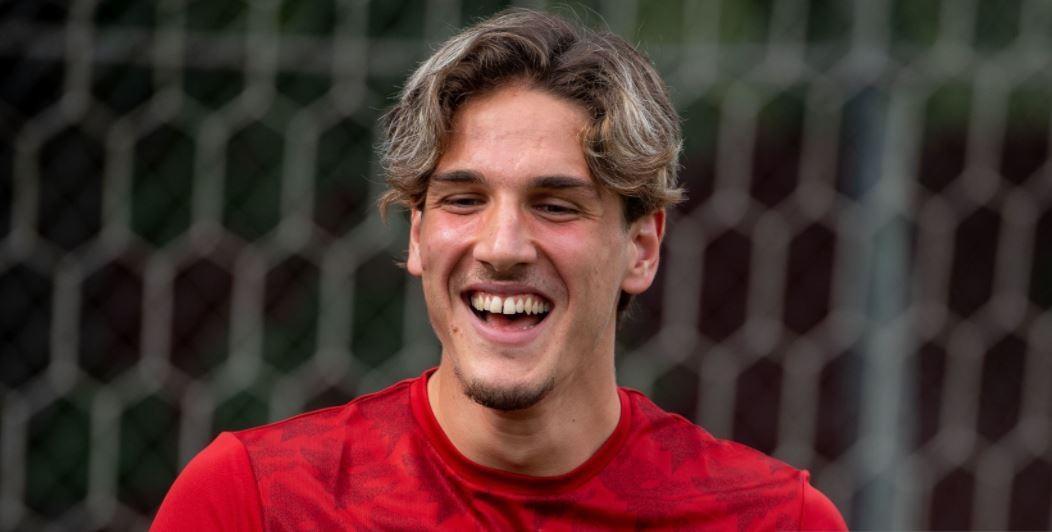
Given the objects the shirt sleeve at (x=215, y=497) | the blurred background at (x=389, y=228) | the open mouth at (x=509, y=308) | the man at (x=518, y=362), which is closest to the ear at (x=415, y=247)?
the man at (x=518, y=362)

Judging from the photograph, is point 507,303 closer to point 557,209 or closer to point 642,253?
point 557,209

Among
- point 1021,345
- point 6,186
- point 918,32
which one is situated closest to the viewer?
point 6,186

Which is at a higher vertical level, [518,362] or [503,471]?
[518,362]

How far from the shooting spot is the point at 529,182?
133cm

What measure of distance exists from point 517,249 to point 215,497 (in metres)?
0.36

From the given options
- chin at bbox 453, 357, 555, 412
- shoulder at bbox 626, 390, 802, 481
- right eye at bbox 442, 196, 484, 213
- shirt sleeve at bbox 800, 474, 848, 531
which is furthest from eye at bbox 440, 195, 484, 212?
shirt sleeve at bbox 800, 474, 848, 531

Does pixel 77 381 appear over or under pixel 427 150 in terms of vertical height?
under

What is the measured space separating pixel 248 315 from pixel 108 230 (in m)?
0.21

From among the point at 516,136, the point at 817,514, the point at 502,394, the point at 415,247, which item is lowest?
the point at 817,514

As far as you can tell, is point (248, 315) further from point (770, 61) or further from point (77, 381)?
point (770, 61)

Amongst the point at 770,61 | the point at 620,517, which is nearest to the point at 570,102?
the point at 620,517

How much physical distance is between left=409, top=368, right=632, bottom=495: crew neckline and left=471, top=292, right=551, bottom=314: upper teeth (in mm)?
145

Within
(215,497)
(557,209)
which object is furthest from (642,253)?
(215,497)

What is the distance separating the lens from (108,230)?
1.88 meters
